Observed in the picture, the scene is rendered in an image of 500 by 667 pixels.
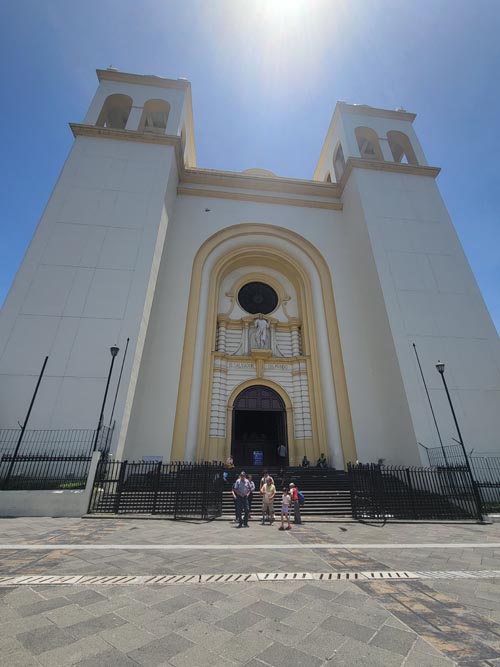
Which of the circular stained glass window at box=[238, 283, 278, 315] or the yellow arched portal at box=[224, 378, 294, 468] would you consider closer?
the yellow arched portal at box=[224, 378, 294, 468]

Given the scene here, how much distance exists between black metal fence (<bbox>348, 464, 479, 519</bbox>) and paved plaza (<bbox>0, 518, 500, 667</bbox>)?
3.83m

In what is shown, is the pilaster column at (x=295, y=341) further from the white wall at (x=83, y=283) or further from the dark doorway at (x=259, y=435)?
Result: the white wall at (x=83, y=283)

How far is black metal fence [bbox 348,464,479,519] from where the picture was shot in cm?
863

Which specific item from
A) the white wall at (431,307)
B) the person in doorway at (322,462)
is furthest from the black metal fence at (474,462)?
the person in doorway at (322,462)

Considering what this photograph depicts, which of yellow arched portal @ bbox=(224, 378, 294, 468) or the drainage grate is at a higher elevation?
yellow arched portal @ bbox=(224, 378, 294, 468)

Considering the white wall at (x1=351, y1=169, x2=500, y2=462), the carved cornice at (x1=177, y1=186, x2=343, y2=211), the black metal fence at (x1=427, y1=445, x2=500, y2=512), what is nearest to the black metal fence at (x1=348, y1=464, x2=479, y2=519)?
the black metal fence at (x1=427, y1=445, x2=500, y2=512)

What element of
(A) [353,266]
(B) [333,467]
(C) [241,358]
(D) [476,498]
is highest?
(A) [353,266]

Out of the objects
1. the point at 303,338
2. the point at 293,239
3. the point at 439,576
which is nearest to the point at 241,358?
the point at 303,338

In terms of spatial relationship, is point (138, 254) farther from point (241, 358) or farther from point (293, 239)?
point (293, 239)

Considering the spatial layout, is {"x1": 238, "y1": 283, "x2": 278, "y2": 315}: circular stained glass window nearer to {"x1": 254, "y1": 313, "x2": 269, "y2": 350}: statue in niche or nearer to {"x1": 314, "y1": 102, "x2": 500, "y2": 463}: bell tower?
{"x1": 254, "y1": 313, "x2": 269, "y2": 350}: statue in niche

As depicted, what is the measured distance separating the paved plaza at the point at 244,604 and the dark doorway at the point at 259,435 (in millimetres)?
10329

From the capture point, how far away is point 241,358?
16047 millimetres

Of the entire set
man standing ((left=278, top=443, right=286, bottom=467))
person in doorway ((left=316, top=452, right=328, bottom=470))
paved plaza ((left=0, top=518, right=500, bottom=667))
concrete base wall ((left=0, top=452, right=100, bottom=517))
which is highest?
man standing ((left=278, top=443, right=286, bottom=467))

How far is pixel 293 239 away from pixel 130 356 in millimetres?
12275
